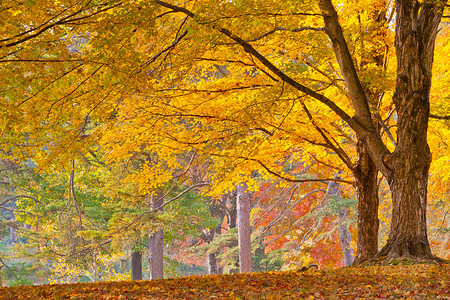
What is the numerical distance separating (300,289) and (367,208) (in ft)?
13.6

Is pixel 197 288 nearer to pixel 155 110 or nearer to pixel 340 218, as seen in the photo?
pixel 155 110

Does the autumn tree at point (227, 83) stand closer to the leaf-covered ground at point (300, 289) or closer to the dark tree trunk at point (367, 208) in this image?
the dark tree trunk at point (367, 208)

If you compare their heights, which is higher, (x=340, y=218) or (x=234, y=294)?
(x=340, y=218)

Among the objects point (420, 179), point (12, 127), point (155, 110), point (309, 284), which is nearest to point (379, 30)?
point (420, 179)

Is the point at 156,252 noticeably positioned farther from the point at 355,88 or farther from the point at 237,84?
the point at 355,88

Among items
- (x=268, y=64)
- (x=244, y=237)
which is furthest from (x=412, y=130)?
(x=244, y=237)

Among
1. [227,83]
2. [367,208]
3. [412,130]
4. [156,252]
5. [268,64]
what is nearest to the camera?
[268,64]

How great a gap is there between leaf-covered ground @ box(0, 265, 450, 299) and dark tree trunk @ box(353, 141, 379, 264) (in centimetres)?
270

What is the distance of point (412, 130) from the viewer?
6.82 metres

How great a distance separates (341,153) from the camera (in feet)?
26.5

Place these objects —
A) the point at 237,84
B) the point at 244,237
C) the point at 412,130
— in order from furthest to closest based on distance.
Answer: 1. the point at 244,237
2. the point at 237,84
3. the point at 412,130

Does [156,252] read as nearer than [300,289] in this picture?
No

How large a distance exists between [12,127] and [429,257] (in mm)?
6290

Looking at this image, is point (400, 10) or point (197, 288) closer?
point (197, 288)
